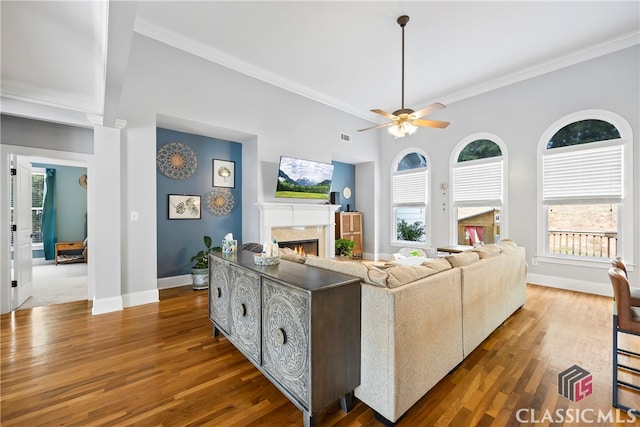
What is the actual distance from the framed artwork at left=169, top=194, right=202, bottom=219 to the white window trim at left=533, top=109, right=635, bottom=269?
5789 mm

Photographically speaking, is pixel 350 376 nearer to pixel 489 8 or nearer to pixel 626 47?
pixel 489 8

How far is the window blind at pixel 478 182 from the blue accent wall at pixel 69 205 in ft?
29.5

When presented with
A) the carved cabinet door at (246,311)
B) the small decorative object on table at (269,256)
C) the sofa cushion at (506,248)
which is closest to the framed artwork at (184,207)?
the carved cabinet door at (246,311)

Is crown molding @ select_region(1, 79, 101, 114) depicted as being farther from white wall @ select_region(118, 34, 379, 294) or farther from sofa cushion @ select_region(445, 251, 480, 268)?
sofa cushion @ select_region(445, 251, 480, 268)

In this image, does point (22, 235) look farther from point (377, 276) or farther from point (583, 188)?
point (583, 188)

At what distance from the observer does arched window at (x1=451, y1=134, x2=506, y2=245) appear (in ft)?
16.7

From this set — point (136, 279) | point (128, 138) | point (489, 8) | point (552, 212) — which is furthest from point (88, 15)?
point (552, 212)

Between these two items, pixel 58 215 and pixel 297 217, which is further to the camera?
pixel 58 215

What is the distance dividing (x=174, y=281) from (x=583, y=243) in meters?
6.51

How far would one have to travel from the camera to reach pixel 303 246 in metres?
5.44

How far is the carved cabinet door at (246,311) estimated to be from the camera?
6.26 ft

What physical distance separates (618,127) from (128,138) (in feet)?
22.2

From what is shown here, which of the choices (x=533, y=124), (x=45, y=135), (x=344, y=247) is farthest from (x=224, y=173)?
(x=533, y=124)

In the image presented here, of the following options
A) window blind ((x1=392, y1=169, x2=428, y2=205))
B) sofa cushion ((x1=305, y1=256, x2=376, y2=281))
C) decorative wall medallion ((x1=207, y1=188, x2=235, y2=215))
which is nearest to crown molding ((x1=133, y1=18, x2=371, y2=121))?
decorative wall medallion ((x1=207, y1=188, x2=235, y2=215))
